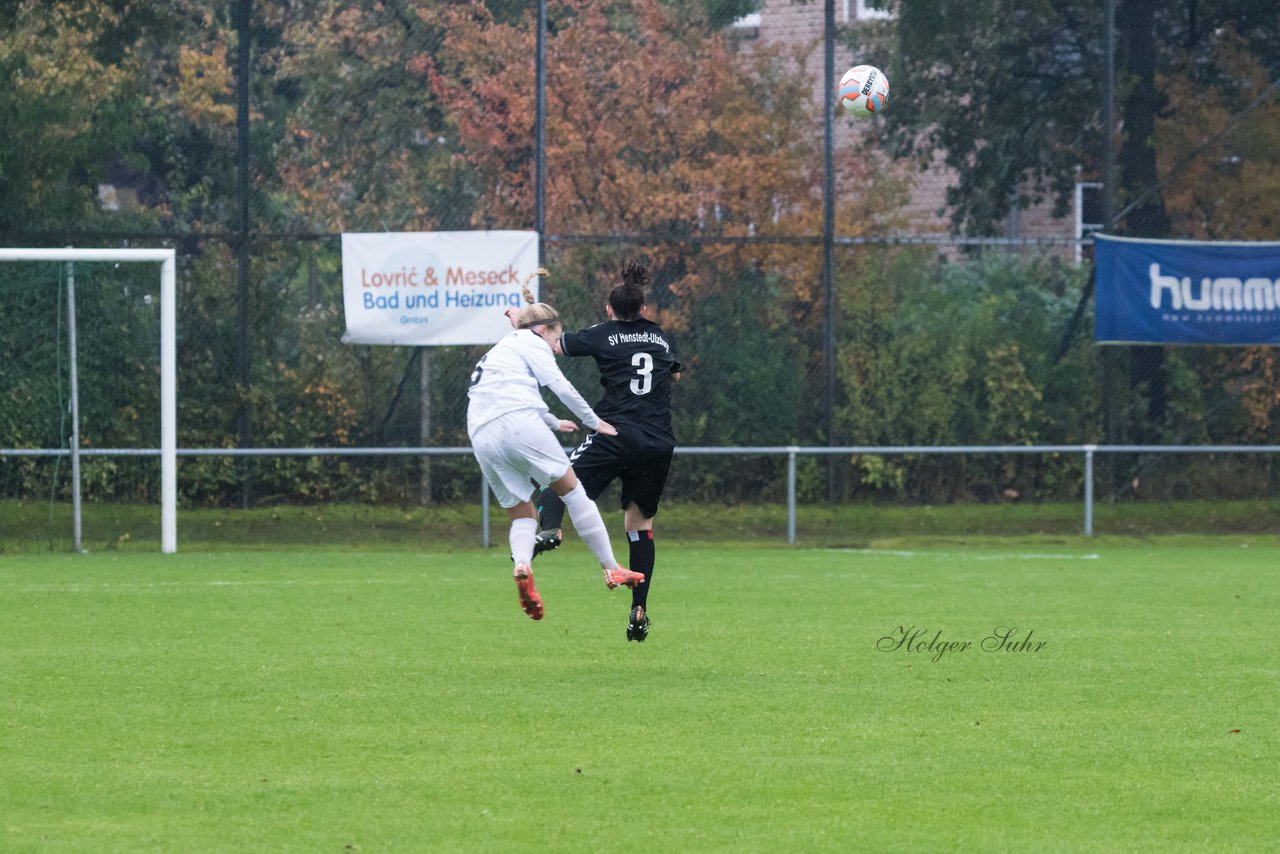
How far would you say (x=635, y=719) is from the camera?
7.06 metres

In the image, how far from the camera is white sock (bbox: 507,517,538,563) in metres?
8.99

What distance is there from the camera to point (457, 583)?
43.5ft

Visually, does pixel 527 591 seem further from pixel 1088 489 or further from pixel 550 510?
pixel 1088 489

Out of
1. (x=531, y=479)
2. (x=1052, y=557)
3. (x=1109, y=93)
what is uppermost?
(x=1109, y=93)

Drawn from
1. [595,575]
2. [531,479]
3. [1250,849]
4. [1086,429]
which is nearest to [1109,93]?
[1086,429]

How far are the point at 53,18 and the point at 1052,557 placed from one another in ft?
36.3

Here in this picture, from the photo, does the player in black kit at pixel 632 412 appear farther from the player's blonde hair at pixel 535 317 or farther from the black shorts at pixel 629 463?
the player's blonde hair at pixel 535 317

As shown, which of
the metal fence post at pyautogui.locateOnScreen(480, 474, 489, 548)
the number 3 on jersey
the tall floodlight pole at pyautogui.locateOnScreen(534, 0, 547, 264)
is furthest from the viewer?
the tall floodlight pole at pyautogui.locateOnScreen(534, 0, 547, 264)

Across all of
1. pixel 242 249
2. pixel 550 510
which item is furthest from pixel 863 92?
pixel 242 249

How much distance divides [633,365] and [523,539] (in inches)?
45.2

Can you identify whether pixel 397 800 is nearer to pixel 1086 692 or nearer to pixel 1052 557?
pixel 1086 692

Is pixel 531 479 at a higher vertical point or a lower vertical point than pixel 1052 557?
higher

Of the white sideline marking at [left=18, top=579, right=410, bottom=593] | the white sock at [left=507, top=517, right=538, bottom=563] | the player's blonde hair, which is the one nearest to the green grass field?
the white sideline marking at [left=18, top=579, right=410, bottom=593]

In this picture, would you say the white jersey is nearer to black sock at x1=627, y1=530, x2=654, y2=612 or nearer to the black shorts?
the black shorts
